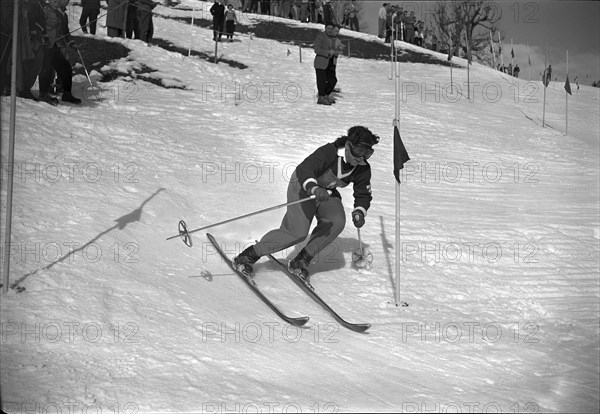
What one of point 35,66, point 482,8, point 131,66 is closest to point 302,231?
point 35,66

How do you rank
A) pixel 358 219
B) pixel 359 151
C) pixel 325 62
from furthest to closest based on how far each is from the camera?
pixel 325 62 < pixel 358 219 < pixel 359 151

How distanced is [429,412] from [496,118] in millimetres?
12819

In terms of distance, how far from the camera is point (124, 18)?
16.9m

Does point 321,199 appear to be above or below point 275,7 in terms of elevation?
below

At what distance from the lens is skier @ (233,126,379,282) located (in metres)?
6.24

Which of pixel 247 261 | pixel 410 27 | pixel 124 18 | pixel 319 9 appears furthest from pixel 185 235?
pixel 319 9

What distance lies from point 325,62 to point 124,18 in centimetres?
578

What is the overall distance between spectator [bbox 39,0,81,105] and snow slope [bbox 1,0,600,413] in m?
0.44

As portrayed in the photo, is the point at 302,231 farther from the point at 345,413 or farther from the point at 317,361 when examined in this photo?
the point at 345,413

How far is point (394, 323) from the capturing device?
580cm

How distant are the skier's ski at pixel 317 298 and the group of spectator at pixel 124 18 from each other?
38.2 feet

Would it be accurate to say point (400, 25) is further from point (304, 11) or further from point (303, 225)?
point (303, 225)

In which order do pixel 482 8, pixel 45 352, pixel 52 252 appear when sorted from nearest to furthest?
pixel 45 352, pixel 52 252, pixel 482 8

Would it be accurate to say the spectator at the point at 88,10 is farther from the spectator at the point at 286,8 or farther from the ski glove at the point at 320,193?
the spectator at the point at 286,8
